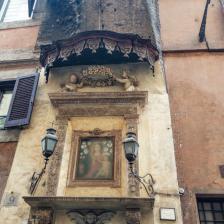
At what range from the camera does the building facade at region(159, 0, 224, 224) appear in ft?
22.1

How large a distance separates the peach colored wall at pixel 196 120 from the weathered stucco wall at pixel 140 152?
1.42ft

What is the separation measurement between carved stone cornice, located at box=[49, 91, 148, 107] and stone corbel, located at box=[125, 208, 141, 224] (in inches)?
106

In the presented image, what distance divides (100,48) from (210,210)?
461 centimetres

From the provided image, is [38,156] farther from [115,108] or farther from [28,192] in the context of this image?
[115,108]

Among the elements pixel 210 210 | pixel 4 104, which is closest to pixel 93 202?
pixel 210 210

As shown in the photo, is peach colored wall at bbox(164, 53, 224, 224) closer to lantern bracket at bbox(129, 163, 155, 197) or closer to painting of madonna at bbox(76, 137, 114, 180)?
lantern bracket at bbox(129, 163, 155, 197)

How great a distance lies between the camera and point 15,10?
11812 millimetres

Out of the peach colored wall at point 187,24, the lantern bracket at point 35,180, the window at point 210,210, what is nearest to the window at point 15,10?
the peach colored wall at point 187,24

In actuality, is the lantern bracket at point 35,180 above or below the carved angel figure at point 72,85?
below

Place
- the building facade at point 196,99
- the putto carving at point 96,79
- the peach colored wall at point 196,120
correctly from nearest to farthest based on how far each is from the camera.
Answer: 1. the building facade at point 196,99
2. the peach colored wall at point 196,120
3. the putto carving at point 96,79

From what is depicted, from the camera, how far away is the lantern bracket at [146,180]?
6324mm

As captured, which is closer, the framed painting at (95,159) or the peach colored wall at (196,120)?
the framed painting at (95,159)

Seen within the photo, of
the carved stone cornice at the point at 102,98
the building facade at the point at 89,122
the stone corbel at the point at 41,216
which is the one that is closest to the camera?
the stone corbel at the point at 41,216

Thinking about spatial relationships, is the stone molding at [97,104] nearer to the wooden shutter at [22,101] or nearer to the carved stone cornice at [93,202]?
the wooden shutter at [22,101]
